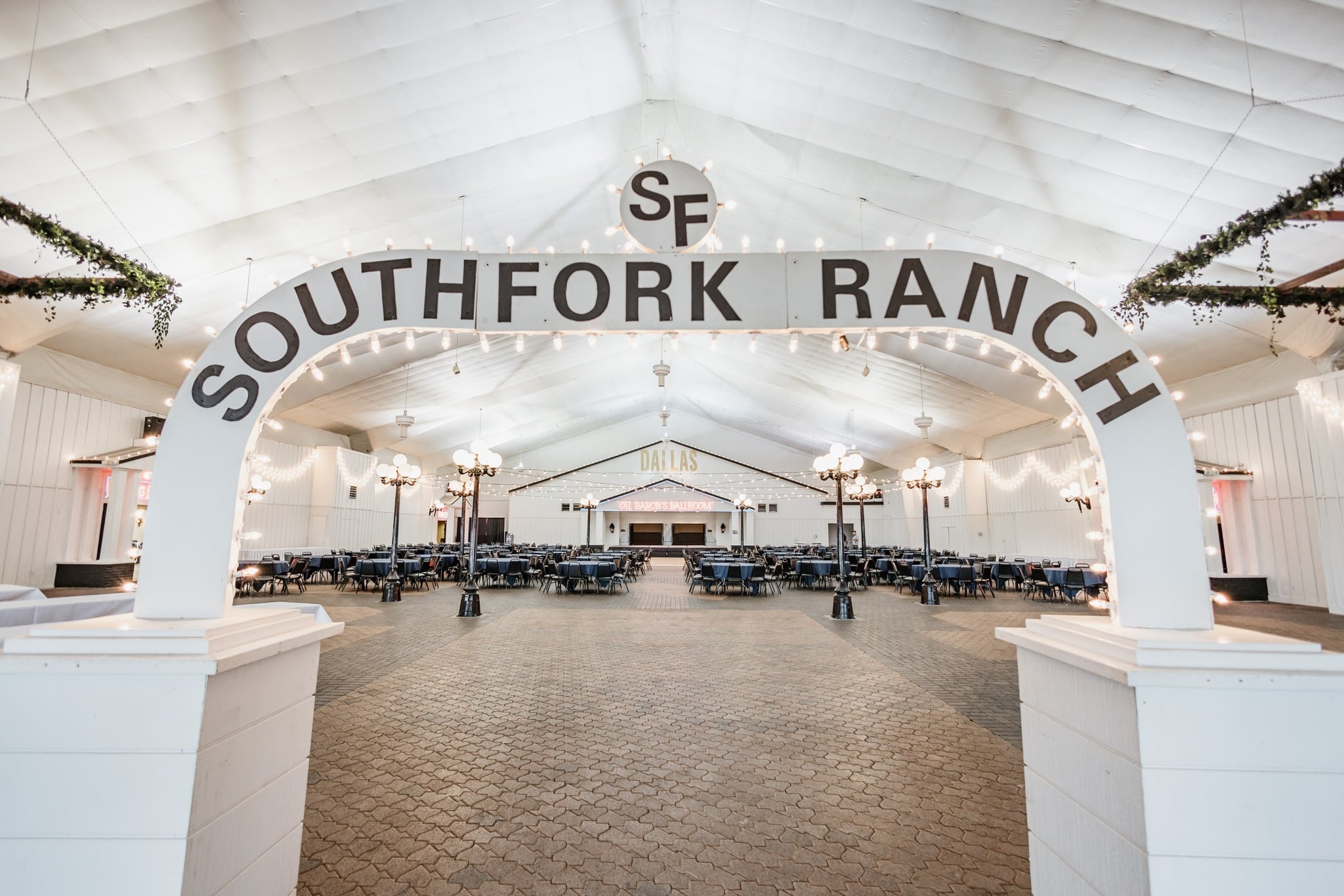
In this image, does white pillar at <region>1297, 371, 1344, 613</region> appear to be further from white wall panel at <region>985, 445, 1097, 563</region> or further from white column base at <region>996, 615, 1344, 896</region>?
white column base at <region>996, 615, 1344, 896</region>

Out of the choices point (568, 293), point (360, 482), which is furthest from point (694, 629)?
point (360, 482)

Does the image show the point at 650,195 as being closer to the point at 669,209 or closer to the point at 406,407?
the point at 669,209

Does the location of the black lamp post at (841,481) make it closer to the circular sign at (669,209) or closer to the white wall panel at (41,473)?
the circular sign at (669,209)

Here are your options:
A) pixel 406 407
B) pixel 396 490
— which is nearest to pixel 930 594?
pixel 396 490

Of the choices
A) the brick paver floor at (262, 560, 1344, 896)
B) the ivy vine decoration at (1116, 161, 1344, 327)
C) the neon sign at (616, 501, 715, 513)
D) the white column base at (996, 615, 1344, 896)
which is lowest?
the brick paver floor at (262, 560, 1344, 896)

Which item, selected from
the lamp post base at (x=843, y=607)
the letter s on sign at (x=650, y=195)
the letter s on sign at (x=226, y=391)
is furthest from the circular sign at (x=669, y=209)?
the lamp post base at (x=843, y=607)

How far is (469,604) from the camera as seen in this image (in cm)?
908

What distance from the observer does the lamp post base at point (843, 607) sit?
8.88m

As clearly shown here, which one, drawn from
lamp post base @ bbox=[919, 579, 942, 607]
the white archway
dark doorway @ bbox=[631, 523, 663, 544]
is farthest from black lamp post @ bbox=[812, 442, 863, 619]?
dark doorway @ bbox=[631, 523, 663, 544]

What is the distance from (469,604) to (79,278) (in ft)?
20.3

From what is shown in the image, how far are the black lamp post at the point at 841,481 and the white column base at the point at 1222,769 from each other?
7.35 metres

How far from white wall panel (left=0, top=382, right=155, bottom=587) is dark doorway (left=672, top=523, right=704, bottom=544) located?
2271 centimetres

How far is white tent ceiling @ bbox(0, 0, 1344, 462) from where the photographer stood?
4.71 metres

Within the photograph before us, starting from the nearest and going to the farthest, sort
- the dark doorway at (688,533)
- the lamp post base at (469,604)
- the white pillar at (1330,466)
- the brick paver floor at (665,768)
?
1. the brick paver floor at (665,768)
2. the white pillar at (1330,466)
3. the lamp post base at (469,604)
4. the dark doorway at (688,533)
